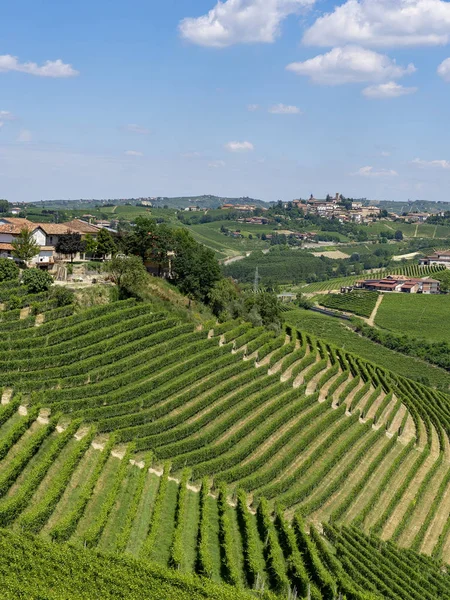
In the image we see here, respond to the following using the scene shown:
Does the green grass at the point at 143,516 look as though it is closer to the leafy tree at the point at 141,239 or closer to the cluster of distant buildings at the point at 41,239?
the cluster of distant buildings at the point at 41,239

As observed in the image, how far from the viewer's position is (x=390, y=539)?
1230 inches

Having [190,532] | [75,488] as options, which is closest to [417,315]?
[190,532]

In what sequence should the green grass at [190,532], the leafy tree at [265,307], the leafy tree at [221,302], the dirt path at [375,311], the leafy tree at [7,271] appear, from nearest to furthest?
1. the green grass at [190,532]
2. the leafy tree at [7,271]
3. the leafy tree at [221,302]
4. the leafy tree at [265,307]
5. the dirt path at [375,311]

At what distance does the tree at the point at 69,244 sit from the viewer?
51.3 metres

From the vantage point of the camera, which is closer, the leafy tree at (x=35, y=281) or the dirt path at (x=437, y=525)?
the dirt path at (x=437, y=525)

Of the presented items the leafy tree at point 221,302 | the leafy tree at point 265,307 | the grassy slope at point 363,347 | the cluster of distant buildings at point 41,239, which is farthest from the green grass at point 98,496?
the grassy slope at point 363,347

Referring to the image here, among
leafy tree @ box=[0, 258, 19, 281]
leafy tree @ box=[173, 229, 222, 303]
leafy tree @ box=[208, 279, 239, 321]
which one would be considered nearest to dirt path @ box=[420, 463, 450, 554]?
leafy tree @ box=[208, 279, 239, 321]

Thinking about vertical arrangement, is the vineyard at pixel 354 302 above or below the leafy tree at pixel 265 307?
below

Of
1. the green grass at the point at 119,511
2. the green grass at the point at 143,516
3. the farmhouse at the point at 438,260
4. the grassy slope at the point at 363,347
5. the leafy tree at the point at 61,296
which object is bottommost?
the grassy slope at the point at 363,347

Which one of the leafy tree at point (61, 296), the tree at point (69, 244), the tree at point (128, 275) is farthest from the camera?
the tree at point (69, 244)

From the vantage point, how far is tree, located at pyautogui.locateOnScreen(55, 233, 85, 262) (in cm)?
5134

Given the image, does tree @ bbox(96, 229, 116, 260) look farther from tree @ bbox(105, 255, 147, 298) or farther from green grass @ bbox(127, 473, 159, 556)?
green grass @ bbox(127, 473, 159, 556)

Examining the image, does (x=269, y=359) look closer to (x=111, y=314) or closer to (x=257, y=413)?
(x=257, y=413)

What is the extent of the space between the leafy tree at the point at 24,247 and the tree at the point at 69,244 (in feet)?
13.5
